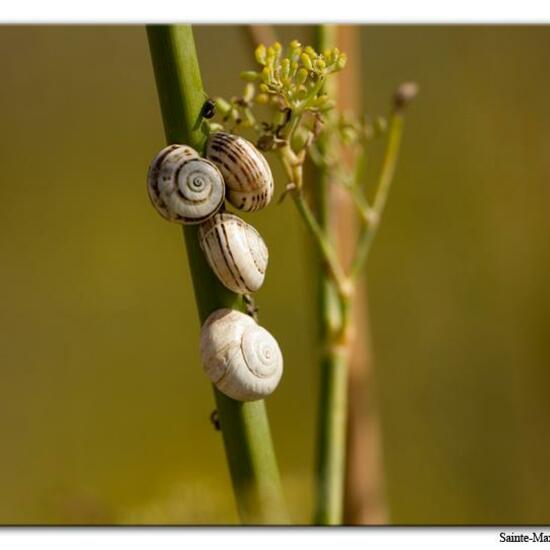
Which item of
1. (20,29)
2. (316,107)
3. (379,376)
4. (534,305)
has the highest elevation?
(20,29)

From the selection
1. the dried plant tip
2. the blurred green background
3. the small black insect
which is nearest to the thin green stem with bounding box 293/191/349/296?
the small black insect

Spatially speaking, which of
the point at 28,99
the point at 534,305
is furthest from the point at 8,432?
the point at 534,305

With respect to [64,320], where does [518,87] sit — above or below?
above

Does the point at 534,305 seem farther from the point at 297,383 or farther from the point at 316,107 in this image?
the point at 316,107

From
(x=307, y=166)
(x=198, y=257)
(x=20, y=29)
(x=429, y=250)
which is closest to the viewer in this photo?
(x=198, y=257)

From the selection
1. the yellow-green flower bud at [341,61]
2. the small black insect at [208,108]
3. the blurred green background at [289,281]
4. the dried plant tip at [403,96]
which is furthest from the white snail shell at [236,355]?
the blurred green background at [289,281]

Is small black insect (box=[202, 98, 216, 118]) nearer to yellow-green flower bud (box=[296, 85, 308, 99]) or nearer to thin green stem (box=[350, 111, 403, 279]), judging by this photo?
yellow-green flower bud (box=[296, 85, 308, 99])

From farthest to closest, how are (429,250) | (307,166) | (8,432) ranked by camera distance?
(429,250) < (8,432) < (307,166)
